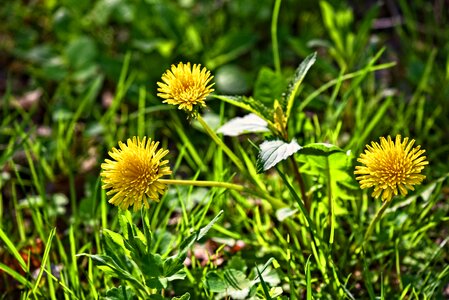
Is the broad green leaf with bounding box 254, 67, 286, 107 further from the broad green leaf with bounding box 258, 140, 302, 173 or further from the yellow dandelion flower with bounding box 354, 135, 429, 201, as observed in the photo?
the yellow dandelion flower with bounding box 354, 135, 429, 201

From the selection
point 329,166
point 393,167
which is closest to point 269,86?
point 329,166

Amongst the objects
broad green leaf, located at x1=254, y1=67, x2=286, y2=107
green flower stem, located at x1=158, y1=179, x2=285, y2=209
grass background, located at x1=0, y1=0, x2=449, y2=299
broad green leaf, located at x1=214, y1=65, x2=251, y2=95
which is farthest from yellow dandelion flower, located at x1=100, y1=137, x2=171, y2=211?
broad green leaf, located at x1=214, y1=65, x2=251, y2=95

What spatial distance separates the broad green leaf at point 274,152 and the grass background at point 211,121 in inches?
7.8

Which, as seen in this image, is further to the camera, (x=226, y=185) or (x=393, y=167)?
(x=226, y=185)

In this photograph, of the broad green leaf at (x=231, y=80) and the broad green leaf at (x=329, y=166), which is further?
the broad green leaf at (x=231, y=80)

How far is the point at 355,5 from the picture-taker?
2.69 m

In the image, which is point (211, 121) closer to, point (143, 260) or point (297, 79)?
point (297, 79)

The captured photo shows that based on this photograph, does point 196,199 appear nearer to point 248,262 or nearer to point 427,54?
point 248,262

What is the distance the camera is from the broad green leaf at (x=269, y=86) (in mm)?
1661

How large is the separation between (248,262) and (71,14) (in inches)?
58.6

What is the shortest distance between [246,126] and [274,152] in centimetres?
18

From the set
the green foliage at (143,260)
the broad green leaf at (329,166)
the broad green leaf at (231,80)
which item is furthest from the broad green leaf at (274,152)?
the broad green leaf at (231,80)

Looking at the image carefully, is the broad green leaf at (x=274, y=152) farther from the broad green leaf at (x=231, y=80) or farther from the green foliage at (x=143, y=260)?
the broad green leaf at (x=231, y=80)

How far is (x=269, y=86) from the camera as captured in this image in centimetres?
167
